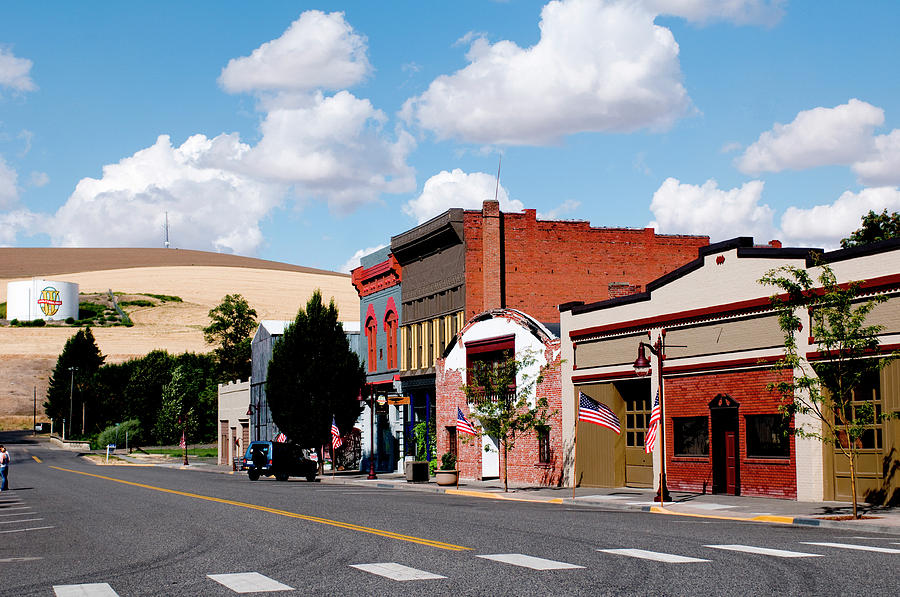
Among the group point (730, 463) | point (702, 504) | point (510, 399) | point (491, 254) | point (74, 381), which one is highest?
point (491, 254)

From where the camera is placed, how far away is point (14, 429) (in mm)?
143250

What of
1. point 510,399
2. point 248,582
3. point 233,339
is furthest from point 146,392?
point 248,582

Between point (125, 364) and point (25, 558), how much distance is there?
400ft

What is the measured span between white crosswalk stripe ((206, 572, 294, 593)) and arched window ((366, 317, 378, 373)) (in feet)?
159

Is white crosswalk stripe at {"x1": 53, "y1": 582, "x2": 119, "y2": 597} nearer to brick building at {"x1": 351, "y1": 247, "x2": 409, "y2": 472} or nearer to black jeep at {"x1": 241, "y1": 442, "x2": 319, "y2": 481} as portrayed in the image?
brick building at {"x1": 351, "y1": 247, "x2": 409, "y2": 472}

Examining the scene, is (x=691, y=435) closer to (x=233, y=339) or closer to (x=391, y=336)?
(x=391, y=336)

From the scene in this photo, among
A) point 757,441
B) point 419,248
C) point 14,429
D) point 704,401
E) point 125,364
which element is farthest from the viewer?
point 14,429

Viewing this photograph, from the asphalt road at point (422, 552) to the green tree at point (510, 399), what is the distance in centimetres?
1023

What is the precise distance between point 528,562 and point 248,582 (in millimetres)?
3778

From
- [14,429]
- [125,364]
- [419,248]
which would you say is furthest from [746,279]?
[14,429]

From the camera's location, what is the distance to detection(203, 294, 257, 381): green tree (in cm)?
11956

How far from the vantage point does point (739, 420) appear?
3117 cm

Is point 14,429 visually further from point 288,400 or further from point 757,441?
point 757,441

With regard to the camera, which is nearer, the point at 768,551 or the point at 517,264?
the point at 768,551
